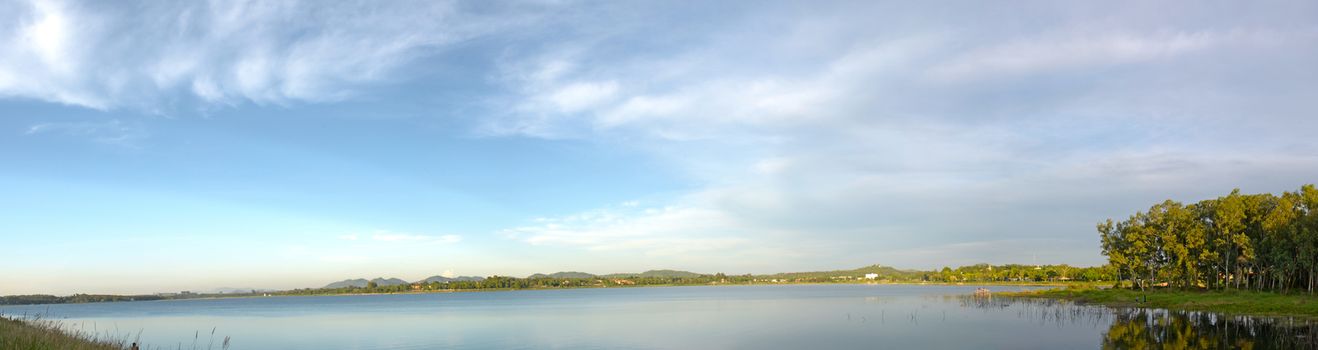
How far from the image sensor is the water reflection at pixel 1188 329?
31.4m

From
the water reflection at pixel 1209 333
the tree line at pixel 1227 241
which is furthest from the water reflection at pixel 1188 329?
the tree line at pixel 1227 241

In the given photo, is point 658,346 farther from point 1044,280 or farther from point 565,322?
point 1044,280

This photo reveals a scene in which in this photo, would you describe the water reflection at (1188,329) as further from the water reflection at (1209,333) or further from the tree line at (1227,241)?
the tree line at (1227,241)

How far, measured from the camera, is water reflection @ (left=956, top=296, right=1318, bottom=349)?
103 feet

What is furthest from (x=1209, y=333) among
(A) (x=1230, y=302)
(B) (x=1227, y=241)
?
(B) (x=1227, y=241)

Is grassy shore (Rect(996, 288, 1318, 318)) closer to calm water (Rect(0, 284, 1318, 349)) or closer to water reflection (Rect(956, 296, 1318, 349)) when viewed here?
water reflection (Rect(956, 296, 1318, 349))

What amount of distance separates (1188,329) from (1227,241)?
3184 cm

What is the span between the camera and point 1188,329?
3844 cm

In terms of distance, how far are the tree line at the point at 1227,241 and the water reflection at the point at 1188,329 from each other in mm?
10903

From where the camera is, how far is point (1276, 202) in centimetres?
6112

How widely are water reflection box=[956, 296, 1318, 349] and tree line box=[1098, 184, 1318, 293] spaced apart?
10.9 m

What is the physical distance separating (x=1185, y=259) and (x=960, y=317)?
27.2 m

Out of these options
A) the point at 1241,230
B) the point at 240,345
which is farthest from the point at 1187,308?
the point at 240,345

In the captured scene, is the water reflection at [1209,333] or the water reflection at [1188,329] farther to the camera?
the water reflection at [1188,329]
